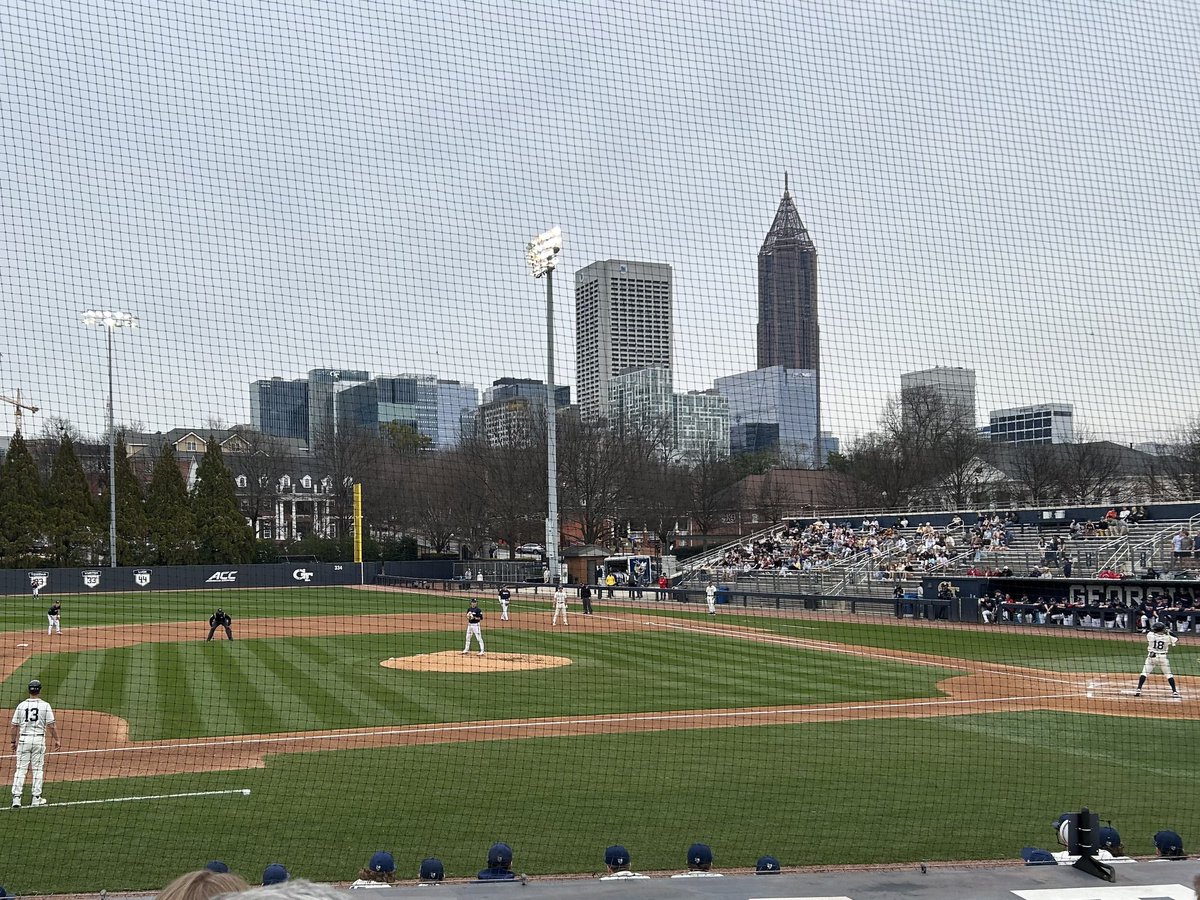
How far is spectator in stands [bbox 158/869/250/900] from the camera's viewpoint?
6.07ft

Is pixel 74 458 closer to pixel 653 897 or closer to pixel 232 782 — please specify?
pixel 232 782

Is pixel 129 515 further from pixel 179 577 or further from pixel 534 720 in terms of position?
pixel 534 720

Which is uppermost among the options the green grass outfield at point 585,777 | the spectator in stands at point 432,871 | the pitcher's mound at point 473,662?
the spectator in stands at point 432,871

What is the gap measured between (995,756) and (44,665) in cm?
1869

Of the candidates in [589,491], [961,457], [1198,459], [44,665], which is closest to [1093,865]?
[44,665]

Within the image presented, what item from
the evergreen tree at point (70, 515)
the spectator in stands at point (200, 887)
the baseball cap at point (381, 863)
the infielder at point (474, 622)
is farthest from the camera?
the evergreen tree at point (70, 515)

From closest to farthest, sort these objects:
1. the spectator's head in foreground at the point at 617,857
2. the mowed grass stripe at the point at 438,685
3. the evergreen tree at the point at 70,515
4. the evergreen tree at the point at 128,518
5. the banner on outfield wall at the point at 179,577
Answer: the spectator's head in foreground at the point at 617,857, the mowed grass stripe at the point at 438,685, the banner on outfield wall at the point at 179,577, the evergreen tree at the point at 70,515, the evergreen tree at the point at 128,518

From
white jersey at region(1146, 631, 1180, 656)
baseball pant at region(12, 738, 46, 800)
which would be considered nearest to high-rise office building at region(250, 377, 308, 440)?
baseball pant at region(12, 738, 46, 800)

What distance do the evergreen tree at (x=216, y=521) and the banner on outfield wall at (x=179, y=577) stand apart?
8.01 feet

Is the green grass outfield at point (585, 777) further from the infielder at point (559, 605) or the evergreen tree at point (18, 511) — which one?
the evergreen tree at point (18, 511)

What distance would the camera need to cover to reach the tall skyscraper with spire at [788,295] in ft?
39.1

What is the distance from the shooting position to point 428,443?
3077 cm

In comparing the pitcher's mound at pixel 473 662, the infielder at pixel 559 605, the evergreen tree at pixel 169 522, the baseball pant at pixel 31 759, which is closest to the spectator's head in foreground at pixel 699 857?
the baseball pant at pixel 31 759

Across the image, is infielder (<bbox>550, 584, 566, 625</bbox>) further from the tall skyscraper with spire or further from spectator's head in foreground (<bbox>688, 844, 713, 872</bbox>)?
spectator's head in foreground (<bbox>688, 844, 713, 872</bbox>)
